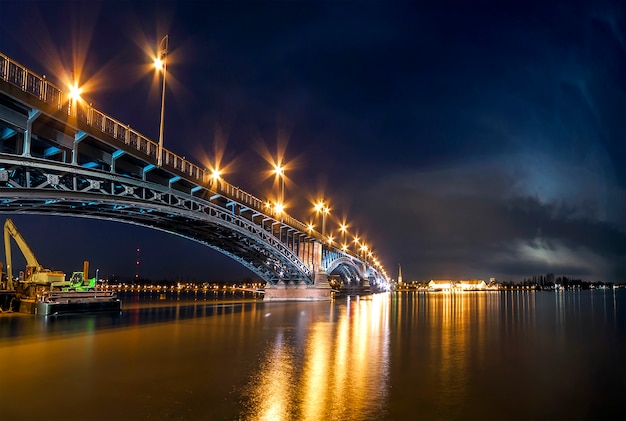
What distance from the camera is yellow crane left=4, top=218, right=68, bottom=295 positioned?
53719 millimetres

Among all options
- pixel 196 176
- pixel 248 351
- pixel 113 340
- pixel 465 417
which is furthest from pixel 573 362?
pixel 196 176

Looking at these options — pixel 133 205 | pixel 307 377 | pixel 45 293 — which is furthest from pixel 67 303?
pixel 307 377

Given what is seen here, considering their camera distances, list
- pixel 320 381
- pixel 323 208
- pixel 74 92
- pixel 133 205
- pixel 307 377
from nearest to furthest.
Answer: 1. pixel 320 381
2. pixel 307 377
3. pixel 74 92
4. pixel 133 205
5. pixel 323 208

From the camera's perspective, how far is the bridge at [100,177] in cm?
2661

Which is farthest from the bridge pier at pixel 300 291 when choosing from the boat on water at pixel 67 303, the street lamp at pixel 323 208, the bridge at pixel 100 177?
the boat on water at pixel 67 303

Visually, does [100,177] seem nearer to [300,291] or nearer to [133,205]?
[133,205]

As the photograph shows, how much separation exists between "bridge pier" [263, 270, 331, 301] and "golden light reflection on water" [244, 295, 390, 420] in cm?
6406

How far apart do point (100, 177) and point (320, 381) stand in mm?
23832

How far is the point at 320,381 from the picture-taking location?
14.5 meters

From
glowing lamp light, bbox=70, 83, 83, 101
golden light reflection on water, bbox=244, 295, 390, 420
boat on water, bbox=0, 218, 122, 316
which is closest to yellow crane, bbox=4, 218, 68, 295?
boat on water, bbox=0, 218, 122, 316

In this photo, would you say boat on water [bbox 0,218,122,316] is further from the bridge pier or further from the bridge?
the bridge pier

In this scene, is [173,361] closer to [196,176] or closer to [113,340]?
[113,340]

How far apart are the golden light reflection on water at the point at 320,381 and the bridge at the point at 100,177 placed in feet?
55.3

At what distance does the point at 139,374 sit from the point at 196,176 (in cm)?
3578
